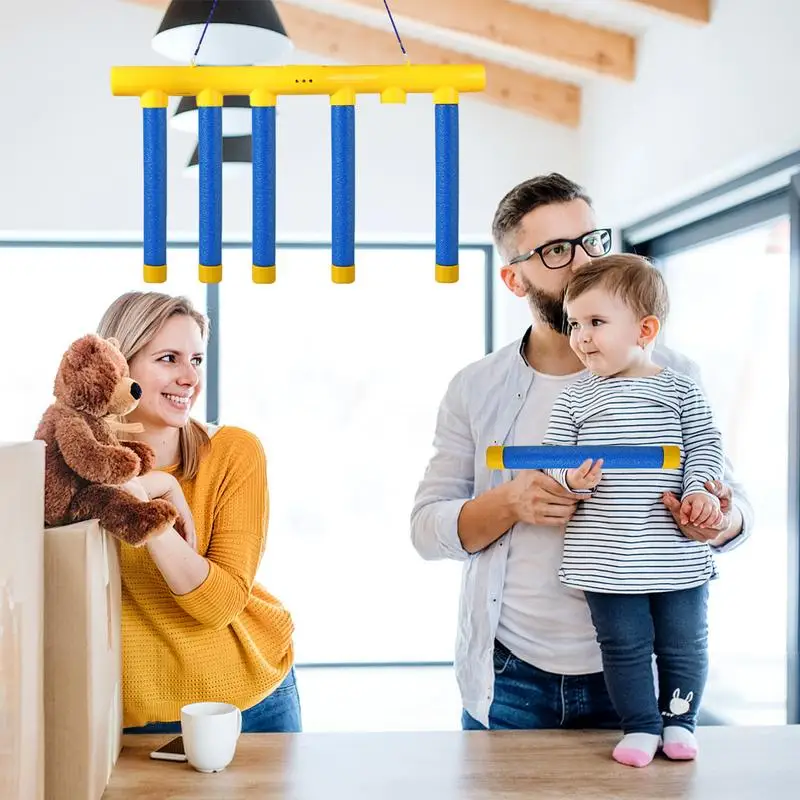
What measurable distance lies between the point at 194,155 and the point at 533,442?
64.5 inches

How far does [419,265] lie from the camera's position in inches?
192

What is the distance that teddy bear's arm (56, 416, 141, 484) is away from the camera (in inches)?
49.0

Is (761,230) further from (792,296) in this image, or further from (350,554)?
(350,554)

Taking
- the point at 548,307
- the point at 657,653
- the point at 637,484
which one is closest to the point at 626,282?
the point at 548,307

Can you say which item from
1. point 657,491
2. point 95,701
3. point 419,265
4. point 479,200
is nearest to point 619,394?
point 657,491

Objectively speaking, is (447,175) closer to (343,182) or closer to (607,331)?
(343,182)

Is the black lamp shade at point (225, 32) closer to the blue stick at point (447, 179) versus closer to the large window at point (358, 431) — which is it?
the blue stick at point (447, 179)

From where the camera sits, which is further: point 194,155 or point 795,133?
point 194,155

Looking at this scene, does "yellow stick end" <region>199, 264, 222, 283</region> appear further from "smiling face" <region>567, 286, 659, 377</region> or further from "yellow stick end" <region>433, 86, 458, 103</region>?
"smiling face" <region>567, 286, 659, 377</region>

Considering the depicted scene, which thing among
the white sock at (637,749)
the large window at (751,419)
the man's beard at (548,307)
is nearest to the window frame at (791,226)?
the large window at (751,419)

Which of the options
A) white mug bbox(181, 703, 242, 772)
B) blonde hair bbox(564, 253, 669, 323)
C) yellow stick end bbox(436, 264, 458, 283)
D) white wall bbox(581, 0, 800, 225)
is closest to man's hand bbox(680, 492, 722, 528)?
blonde hair bbox(564, 253, 669, 323)

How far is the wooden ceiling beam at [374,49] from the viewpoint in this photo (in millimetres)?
4262

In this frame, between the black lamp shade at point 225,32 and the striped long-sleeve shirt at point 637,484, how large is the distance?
1.16m

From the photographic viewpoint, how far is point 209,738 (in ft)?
4.34
